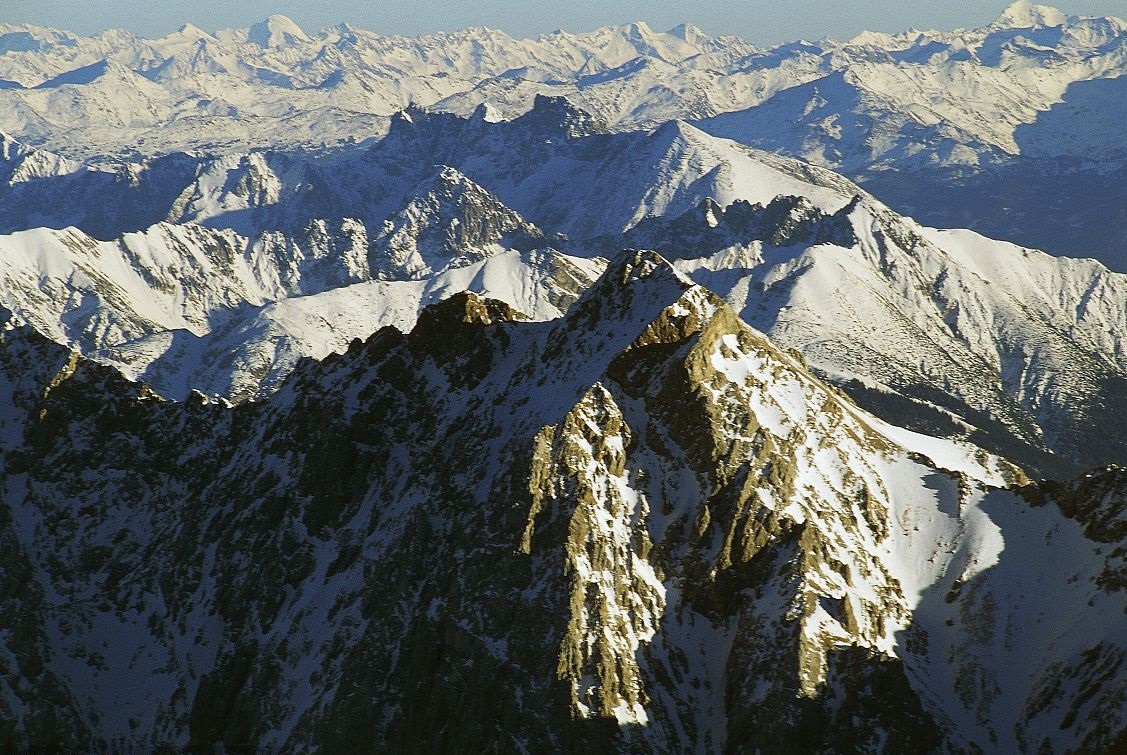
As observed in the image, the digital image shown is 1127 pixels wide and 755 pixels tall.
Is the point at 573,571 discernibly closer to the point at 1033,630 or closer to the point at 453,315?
the point at 453,315

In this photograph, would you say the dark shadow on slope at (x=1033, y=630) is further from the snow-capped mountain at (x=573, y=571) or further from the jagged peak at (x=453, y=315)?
the jagged peak at (x=453, y=315)

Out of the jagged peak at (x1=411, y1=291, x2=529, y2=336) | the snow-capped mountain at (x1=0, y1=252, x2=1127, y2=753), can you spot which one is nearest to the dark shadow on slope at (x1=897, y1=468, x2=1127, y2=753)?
the snow-capped mountain at (x1=0, y1=252, x2=1127, y2=753)

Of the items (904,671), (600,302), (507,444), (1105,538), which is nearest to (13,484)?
(507,444)

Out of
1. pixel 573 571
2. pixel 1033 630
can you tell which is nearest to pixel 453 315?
pixel 573 571

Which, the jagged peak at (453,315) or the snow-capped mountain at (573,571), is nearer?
the snow-capped mountain at (573,571)

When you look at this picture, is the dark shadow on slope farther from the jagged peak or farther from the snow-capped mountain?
the jagged peak

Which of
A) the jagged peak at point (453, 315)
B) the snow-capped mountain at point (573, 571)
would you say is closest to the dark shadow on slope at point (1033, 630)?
the snow-capped mountain at point (573, 571)

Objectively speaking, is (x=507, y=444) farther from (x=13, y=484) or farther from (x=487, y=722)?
(x=13, y=484)

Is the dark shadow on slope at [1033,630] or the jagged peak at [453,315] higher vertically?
the jagged peak at [453,315]
